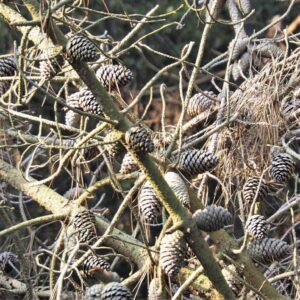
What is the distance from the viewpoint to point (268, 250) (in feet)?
7.36

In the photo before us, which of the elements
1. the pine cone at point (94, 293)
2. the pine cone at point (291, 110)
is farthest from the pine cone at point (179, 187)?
the pine cone at point (291, 110)

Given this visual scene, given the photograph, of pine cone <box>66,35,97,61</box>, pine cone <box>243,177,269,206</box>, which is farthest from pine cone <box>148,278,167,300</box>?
pine cone <box>66,35,97,61</box>

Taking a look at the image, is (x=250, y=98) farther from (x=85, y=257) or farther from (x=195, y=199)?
(x=85, y=257)

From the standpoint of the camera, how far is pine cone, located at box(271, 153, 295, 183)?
2.25 meters

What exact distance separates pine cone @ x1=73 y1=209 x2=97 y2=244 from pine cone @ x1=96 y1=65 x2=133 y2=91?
13.9 inches

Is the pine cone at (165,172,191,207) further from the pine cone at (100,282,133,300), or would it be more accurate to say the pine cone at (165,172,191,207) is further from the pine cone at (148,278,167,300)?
the pine cone at (100,282,133,300)

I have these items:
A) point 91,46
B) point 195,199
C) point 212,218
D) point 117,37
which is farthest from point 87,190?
point 117,37

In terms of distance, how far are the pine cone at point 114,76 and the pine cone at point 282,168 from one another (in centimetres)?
44

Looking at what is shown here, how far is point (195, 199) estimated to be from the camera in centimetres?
230

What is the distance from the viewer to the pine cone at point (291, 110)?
8.05ft

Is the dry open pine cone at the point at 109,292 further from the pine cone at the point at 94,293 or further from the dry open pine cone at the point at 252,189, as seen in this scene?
the dry open pine cone at the point at 252,189

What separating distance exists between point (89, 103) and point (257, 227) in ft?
1.64

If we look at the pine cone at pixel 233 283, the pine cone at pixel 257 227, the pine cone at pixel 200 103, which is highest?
the pine cone at pixel 200 103

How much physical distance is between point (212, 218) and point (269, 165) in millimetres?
402
